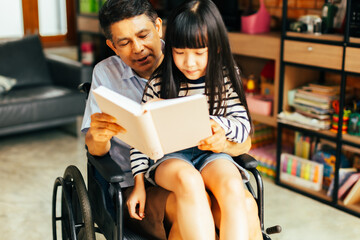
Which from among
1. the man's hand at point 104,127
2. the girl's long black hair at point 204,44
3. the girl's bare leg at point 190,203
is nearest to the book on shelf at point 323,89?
the girl's long black hair at point 204,44

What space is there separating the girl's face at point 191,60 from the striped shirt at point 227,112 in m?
0.07

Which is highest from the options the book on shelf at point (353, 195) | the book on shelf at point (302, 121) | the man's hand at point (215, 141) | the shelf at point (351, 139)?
the man's hand at point (215, 141)

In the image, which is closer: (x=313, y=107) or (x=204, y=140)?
(x=204, y=140)

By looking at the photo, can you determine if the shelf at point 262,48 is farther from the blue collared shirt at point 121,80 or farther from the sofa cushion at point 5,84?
the sofa cushion at point 5,84

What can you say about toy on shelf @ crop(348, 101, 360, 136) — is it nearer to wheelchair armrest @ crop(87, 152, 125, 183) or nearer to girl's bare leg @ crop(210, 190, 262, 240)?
girl's bare leg @ crop(210, 190, 262, 240)

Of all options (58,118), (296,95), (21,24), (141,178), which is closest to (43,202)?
(58,118)

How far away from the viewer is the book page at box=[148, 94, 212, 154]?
4.08 ft

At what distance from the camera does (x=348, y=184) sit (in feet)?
8.52

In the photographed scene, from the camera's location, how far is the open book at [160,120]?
1.24 meters

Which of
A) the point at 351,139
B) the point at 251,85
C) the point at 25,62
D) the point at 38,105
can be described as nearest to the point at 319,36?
the point at 351,139

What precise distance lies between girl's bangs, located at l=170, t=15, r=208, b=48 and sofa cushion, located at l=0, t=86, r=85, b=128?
7.59ft

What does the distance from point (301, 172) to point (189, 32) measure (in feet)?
5.43

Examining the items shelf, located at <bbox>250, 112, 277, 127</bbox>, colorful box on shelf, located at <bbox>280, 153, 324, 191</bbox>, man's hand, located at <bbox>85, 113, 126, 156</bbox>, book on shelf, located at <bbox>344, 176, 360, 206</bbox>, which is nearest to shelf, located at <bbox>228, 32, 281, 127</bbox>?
shelf, located at <bbox>250, 112, 277, 127</bbox>

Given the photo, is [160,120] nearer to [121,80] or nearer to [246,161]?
[246,161]
